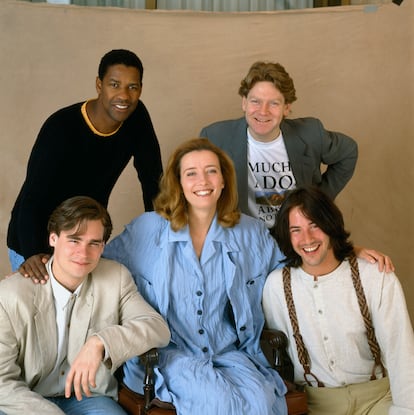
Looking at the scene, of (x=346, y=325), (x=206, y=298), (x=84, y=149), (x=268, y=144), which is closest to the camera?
(x=346, y=325)

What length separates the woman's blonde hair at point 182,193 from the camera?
302 cm

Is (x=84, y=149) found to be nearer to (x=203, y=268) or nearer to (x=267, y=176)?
(x=203, y=268)

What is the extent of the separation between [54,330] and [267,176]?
1.34 m

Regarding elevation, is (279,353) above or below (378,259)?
below

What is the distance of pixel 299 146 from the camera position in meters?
3.51

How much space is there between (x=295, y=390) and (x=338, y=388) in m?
0.17

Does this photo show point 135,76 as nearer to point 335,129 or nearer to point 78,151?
point 78,151

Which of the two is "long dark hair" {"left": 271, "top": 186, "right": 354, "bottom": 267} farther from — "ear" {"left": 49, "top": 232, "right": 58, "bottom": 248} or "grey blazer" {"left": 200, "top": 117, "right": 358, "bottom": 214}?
"ear" {"left": 49, "top": 232, "right": 58, "bottom": 248}

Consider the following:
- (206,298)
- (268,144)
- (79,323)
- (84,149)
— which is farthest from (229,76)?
(79,323)

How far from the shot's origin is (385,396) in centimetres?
287

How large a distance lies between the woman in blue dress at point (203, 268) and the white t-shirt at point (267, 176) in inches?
13.3

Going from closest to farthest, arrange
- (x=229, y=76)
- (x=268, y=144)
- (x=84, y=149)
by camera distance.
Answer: (x=84, y=149) < (x=268, y=144) < (x=229, y=76)

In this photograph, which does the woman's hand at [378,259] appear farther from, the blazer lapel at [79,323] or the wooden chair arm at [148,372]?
the blazer lapel at [79,323]

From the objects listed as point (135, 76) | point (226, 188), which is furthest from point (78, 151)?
point (226, 188)
